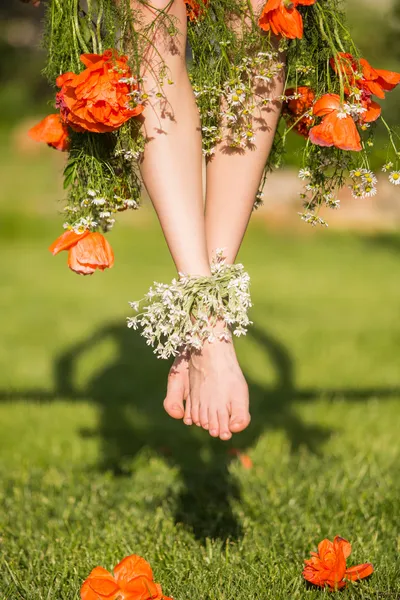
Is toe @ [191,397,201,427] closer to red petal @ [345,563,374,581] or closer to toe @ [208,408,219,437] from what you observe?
toe @ [208,408,219,437]

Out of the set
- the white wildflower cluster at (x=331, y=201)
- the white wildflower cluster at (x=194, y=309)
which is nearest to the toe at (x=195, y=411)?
the white wildflower cluster at (x=194, y=309)

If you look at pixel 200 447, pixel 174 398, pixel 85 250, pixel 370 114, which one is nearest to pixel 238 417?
pixel 174 398

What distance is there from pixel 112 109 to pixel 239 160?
353 millimetres

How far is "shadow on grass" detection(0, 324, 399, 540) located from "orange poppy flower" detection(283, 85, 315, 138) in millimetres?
1193

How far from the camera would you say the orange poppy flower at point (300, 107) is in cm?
180

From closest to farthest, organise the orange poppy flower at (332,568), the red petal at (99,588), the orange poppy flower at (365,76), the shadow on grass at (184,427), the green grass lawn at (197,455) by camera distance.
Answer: the red petal at (99,588) → the orange poppy flower at (365,76) → the orange poppy flower at (332,568) → the green grass lawn at (197,455) → the shadow on grass at (184,427)

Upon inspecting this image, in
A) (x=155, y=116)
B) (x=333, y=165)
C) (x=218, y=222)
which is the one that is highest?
(x=155, y=116)

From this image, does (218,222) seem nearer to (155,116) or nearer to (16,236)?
(155,116)

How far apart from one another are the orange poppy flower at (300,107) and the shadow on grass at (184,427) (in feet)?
3.91

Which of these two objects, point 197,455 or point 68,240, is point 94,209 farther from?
point 197,455

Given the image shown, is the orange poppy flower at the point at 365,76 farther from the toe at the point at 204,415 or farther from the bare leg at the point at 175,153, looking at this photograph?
the toe at the point at 204,415

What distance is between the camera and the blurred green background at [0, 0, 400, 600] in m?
2.05

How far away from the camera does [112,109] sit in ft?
5.18

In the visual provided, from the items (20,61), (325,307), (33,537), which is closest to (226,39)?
(33,537)
